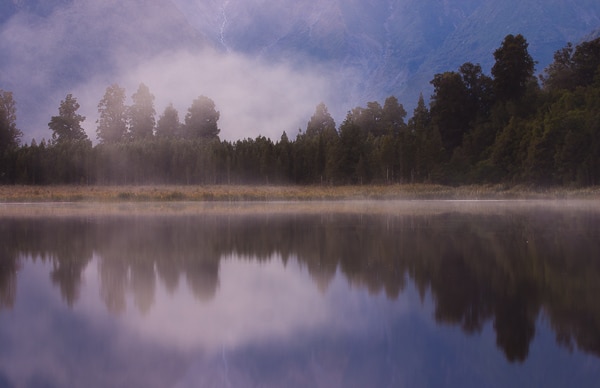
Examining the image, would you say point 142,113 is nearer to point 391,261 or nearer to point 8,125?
point 8,125

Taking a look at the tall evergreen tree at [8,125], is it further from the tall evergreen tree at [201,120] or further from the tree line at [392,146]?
the tall evergreen tree at [201,120]

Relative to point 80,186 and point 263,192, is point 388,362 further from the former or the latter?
point 80,186

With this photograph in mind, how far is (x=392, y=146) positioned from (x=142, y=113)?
50191 mm

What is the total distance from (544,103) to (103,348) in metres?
82.2

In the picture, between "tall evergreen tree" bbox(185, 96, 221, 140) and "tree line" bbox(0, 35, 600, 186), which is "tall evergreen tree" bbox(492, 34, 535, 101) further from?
"tall evergreen tree" bbox(185, 96, 221, 140)

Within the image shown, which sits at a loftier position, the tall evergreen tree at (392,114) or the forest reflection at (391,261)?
the tall evergreen tree at (392,114)

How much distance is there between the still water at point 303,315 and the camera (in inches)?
298

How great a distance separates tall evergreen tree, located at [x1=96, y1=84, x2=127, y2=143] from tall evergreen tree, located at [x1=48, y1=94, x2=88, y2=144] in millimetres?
4370

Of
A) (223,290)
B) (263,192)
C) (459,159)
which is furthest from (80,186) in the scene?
(223,290)

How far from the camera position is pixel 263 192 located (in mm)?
73688

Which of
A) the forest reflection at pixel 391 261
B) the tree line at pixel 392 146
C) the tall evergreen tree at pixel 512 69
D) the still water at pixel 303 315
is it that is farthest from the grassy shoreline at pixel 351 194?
the still water at pixel 303 315

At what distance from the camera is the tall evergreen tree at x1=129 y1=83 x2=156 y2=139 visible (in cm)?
11038

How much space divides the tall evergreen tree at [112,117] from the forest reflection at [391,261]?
84167 mm

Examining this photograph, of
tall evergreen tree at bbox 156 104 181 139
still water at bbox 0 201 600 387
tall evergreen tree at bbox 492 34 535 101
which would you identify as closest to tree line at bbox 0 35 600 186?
tall evergreen tree at bbox 492 34 535 101
